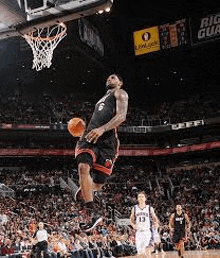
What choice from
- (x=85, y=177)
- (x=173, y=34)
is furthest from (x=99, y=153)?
(x=173, y=34)

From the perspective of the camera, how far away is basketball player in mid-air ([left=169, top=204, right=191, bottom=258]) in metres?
11.7

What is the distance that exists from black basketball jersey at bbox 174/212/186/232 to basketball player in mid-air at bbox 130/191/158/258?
131 inches

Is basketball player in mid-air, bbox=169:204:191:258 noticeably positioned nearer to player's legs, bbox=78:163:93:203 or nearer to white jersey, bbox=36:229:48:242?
white jersey, bbox=36:229:48:242

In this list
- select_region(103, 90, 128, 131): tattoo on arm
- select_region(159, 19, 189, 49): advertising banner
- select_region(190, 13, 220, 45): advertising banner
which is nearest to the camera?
select_region(103, 90, 128, 131): tattoo on arm

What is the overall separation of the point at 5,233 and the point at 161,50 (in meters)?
12.8

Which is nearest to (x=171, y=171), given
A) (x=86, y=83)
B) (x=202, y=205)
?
(x=202, y=205)

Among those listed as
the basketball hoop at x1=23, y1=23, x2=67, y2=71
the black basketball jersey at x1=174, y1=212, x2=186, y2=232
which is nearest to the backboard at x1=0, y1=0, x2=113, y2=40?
the basketball hoop at x1=23, y1=23, x2=67, y2=71

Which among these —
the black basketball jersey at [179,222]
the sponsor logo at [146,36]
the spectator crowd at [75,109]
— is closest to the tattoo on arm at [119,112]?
Answer: the black basketball jersey at [179,222]

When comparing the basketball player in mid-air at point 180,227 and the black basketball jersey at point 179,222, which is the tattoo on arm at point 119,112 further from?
the black basketball jersey at point 179,222

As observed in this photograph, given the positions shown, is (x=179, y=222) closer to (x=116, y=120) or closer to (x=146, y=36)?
(x=116, y=120)

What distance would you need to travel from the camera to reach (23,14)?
8102 mm

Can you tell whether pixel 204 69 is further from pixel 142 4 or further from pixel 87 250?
pixel 87 250

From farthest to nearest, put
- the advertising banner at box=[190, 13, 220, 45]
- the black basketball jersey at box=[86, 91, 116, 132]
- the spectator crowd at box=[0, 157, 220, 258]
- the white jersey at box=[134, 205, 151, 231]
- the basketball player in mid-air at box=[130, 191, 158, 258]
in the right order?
the advertising banner at box=[190, 13, 220, 45] → the spectator crowd at box=[0, 157, 220, 258] → the white jersey at box=[134, 205, 151, 231] → the basketball player in mid-air at box=[130, 191, 158, 258] → the black basketball jersey at box=[86, 91, 116, 132]

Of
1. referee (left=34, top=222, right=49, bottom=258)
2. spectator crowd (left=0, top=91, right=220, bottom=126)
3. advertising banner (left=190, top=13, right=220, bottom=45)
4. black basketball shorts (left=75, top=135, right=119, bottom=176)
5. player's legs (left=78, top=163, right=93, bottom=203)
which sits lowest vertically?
referee (left=34, top=222, right=49, bottom=258)
